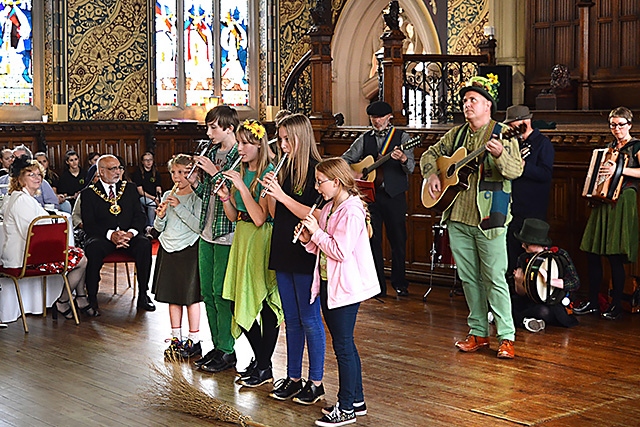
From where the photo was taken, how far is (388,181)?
25.3 ft

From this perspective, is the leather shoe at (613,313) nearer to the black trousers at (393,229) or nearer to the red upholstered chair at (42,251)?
the black trousers at (393,229)

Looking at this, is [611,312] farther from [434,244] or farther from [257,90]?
[257,90]

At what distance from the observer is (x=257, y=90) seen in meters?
15.2

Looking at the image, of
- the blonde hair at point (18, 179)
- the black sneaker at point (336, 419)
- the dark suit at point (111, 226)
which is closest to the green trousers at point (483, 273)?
the black sneaker at point (336, 419)

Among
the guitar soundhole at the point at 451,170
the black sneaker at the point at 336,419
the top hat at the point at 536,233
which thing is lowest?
the black sneaker at the point at 336,419

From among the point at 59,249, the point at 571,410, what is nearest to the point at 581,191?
the point at 571,410

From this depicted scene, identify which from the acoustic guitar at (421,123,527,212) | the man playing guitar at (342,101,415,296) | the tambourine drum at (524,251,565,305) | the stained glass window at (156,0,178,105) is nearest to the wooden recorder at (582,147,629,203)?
the tambourine drum at (524,251,565,305)

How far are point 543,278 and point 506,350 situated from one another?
3.13ft

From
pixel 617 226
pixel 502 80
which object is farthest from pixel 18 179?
pixel 502 80

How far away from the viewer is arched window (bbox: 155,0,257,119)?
14594mm

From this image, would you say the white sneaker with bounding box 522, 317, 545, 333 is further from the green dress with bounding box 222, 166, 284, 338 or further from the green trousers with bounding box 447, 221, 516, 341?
the green dress with bounding box 222, 166, 284, 338

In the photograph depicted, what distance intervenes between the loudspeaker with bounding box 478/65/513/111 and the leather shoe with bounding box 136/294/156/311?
4.89 meters

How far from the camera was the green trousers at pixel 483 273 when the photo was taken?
5.83 metres

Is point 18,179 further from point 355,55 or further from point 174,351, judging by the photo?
point 355,55
